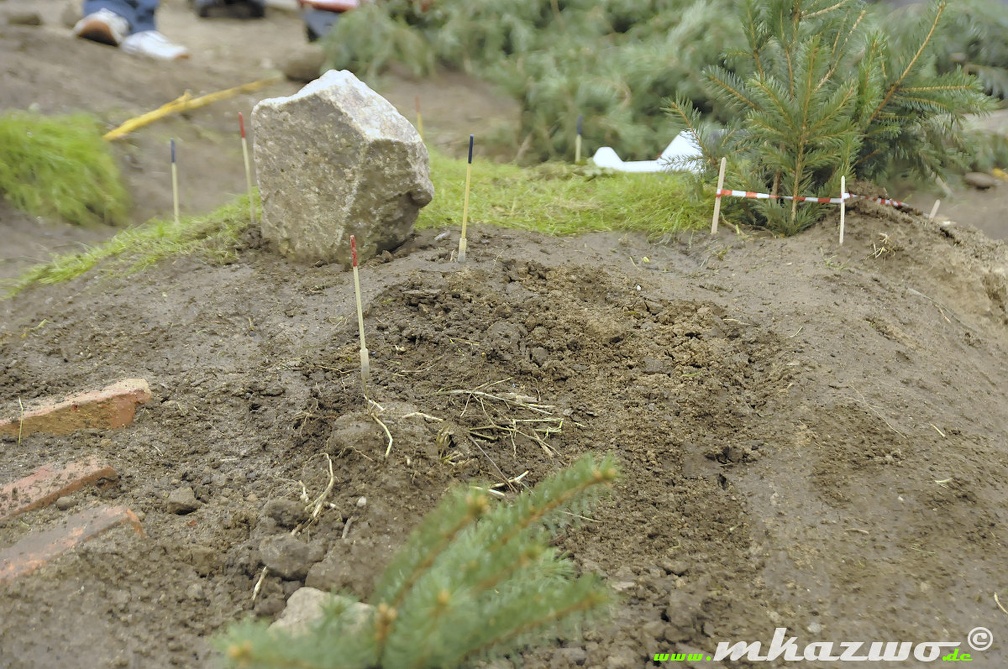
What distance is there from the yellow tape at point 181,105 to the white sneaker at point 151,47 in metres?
1.05

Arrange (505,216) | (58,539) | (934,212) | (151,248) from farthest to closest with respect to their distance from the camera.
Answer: (934,212) < (505,216) < (151,248) < (58,539)

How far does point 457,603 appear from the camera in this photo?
1.60m

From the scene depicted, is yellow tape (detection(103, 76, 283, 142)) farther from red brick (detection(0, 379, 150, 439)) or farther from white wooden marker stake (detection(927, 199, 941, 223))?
white wooden marker stake (detection(927, 199, 941, 223))

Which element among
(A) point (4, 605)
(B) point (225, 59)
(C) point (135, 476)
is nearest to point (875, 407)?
(C) point (135, 476)

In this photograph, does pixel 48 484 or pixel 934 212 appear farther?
pixel 934 212

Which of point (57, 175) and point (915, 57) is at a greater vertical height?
point (915, 57)

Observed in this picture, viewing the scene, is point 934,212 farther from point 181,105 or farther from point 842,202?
point 181,105

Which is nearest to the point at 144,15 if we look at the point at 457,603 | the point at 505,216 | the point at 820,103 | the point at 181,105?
the point at 181,105

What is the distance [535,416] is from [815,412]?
1.09 m

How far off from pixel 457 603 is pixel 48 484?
2.12 m

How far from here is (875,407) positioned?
3.44m

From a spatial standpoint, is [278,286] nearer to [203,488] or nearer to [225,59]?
[203,488]

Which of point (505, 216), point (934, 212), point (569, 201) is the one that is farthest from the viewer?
point (934, 212)

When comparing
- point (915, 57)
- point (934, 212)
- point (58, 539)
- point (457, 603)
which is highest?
point (915, 57)
